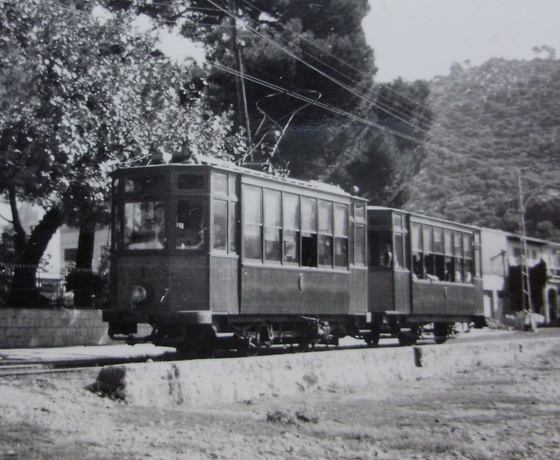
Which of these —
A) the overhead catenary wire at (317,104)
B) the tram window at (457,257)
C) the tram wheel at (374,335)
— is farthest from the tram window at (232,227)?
the overhead catenary wire at (317,104)

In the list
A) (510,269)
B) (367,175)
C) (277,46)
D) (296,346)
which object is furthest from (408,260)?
(510,269)

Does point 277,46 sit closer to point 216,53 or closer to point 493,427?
point 216,53

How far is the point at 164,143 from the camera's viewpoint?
17453 mm

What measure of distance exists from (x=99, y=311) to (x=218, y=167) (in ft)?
26.3

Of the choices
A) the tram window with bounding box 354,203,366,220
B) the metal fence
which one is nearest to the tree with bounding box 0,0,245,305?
the metal fence

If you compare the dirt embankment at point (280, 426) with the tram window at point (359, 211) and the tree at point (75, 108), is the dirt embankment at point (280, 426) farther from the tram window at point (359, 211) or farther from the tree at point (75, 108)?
the tram window at point (359, 211)

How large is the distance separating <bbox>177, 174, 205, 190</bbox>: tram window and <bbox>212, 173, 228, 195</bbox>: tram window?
18 centimetres

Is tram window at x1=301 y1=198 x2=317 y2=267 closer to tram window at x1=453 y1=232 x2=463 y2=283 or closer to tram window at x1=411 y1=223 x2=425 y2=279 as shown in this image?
tram window at x1=411 y1=223 x2=425 y2=279

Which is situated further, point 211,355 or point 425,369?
point 211,355

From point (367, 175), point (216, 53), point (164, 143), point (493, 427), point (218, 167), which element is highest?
point (216, 53)

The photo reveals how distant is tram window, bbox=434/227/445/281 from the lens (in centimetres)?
2022

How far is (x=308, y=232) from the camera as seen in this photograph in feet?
48.4

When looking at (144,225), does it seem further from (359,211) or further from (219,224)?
(359,211)

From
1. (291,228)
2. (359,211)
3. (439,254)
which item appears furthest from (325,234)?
(439,254)
